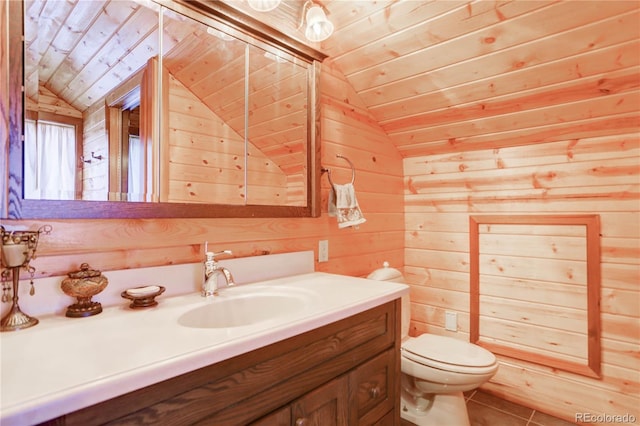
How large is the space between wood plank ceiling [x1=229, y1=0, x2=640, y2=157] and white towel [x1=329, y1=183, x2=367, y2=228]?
66 cm

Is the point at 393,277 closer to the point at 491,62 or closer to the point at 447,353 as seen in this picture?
the point at 447,353

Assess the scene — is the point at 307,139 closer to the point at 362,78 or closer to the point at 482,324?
the point at 362,78

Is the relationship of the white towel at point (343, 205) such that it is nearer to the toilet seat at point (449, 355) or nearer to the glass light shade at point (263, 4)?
the toilet seat at point (449, 355)

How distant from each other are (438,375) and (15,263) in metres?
1.61

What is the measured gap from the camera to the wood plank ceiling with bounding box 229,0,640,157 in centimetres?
142

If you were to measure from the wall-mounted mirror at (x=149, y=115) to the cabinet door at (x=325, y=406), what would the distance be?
708 mm

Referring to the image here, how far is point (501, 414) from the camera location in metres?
1.96

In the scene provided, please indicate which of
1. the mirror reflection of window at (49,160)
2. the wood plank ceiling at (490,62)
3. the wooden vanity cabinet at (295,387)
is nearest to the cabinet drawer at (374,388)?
the wooden vanity cabinet at (295,387)

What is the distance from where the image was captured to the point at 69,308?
3.06 ft

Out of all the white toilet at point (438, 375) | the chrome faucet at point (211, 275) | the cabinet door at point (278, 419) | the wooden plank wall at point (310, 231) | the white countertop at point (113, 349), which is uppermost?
the wooden plank wall at point (310, 231)

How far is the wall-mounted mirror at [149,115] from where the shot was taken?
0.95 m

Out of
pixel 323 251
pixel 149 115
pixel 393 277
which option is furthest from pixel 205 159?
pixel 393 277

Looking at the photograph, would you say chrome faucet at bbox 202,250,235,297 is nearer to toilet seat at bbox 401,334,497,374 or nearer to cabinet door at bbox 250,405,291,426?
cabinet door at bbox 250,405,291,426

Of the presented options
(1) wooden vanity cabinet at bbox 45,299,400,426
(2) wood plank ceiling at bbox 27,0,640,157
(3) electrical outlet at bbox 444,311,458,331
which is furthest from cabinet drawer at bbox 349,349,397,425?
(2) wood plank ceiling at bbox 27,0,640,157
